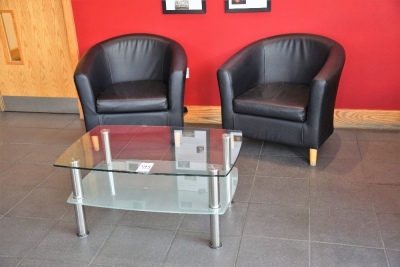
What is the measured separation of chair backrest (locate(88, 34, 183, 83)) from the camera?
11.8 feet

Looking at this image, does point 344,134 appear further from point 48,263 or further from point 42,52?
point 42,52

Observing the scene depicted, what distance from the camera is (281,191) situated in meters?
2.76

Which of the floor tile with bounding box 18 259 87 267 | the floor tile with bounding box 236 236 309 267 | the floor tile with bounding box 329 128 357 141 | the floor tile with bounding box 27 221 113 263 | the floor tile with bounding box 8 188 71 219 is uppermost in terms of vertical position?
the floor tile with bounding box 329 128 357 141

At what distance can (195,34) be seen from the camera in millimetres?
3738

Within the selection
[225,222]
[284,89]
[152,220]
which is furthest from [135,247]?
[284,89]

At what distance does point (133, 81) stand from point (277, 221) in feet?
5.79

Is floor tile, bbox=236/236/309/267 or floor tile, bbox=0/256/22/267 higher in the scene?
floor tile, bbox=0/256/22/267

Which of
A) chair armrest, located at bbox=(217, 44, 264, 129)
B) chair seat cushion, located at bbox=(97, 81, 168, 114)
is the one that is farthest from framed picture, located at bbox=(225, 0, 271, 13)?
chair seat cushion, located at bbox=(97, 81, 168, 114)

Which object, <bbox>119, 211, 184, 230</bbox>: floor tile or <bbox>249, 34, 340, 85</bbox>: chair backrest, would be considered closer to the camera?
<bbox>119, 211, 184, 230</bbox>: floor tile

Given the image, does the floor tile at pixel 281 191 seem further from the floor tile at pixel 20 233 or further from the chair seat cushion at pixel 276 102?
the floor tile at pixel 20 233

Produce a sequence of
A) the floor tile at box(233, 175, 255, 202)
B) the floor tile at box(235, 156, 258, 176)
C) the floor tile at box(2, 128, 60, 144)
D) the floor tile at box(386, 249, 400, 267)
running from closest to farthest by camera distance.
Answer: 1. the floor tile at box(386, 249, 400, 267)
2. the floor tile at box(233, 175, 255, 202)
3. the floor tile at box(235, 156, 258, 176)
4. the floor tile at box(2, 128, 60, 144)

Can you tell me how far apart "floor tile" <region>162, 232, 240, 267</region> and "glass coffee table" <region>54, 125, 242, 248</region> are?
2.2 inches

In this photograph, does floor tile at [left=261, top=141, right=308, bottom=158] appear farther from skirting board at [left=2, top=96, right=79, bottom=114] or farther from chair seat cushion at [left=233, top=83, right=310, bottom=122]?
skirting board at [left=2, top=96, right=79, bottom=114]

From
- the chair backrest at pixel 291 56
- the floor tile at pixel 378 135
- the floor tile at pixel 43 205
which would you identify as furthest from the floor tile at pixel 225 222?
the floor tile at pixel 378 135
